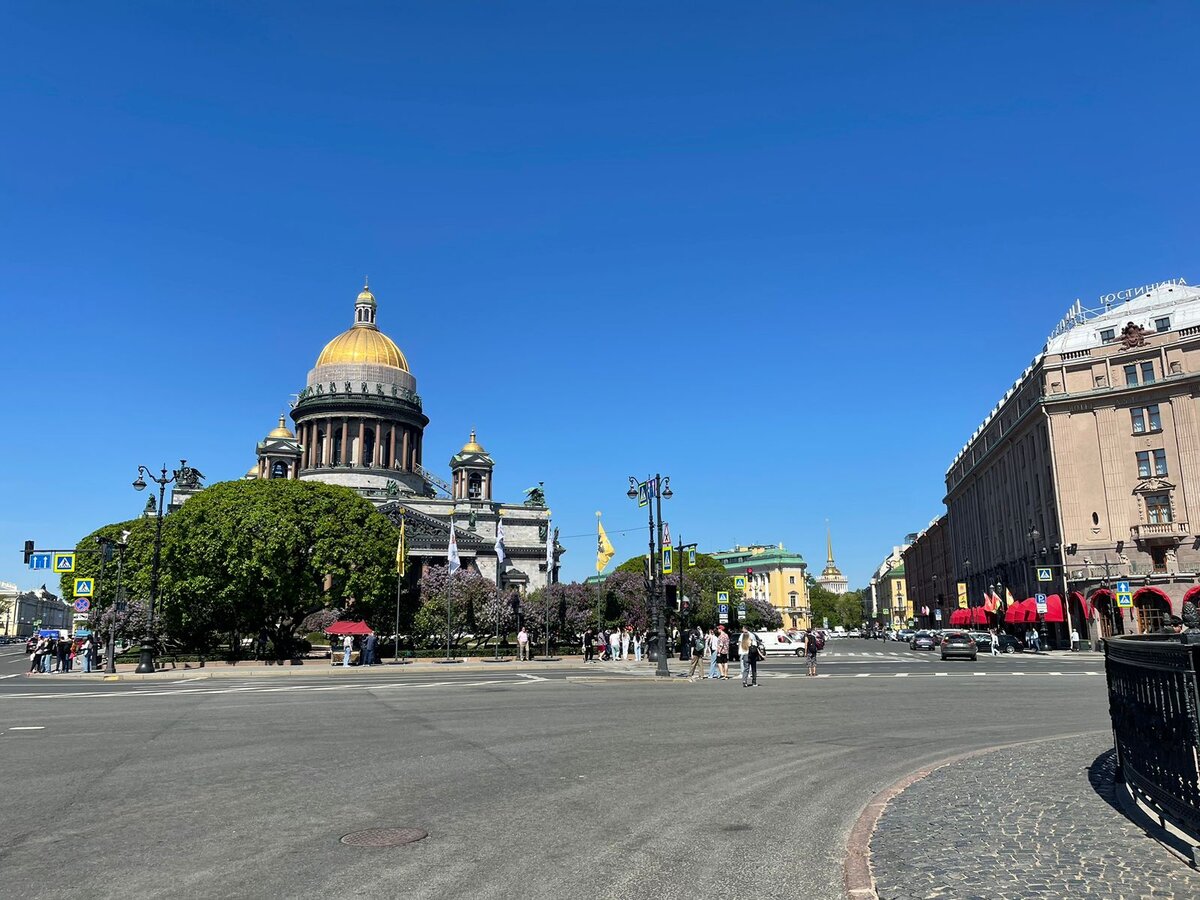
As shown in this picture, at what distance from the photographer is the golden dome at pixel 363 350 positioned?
109m

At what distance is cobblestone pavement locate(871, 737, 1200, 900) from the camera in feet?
18.7

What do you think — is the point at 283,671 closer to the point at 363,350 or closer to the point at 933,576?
the point at 363,350

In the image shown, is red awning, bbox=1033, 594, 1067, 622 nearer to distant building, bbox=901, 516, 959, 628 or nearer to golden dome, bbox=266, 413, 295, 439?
distant building, bbox=901, 516, 959, 628

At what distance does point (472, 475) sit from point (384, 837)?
10164cm

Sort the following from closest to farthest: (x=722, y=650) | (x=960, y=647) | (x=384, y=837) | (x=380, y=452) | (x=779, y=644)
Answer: (x=384, y=837), (x=722, y=650), (x=960, y=647), (x=779, y=644), (x=380, y=452)

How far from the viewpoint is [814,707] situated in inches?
750

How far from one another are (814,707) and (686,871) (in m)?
13.5

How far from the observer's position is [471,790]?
30.8ft

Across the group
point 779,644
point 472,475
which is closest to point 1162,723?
point 779,644

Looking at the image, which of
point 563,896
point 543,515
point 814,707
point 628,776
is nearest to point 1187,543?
point 814,707

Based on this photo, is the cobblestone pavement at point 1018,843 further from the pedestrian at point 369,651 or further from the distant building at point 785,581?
the distant building at point 785,581

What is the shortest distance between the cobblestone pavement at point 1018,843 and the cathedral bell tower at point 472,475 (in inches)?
3897

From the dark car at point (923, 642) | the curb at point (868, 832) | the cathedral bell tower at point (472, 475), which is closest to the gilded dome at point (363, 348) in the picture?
the cathedral bell tower at point (472, 475)

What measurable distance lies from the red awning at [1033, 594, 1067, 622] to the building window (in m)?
7.53
